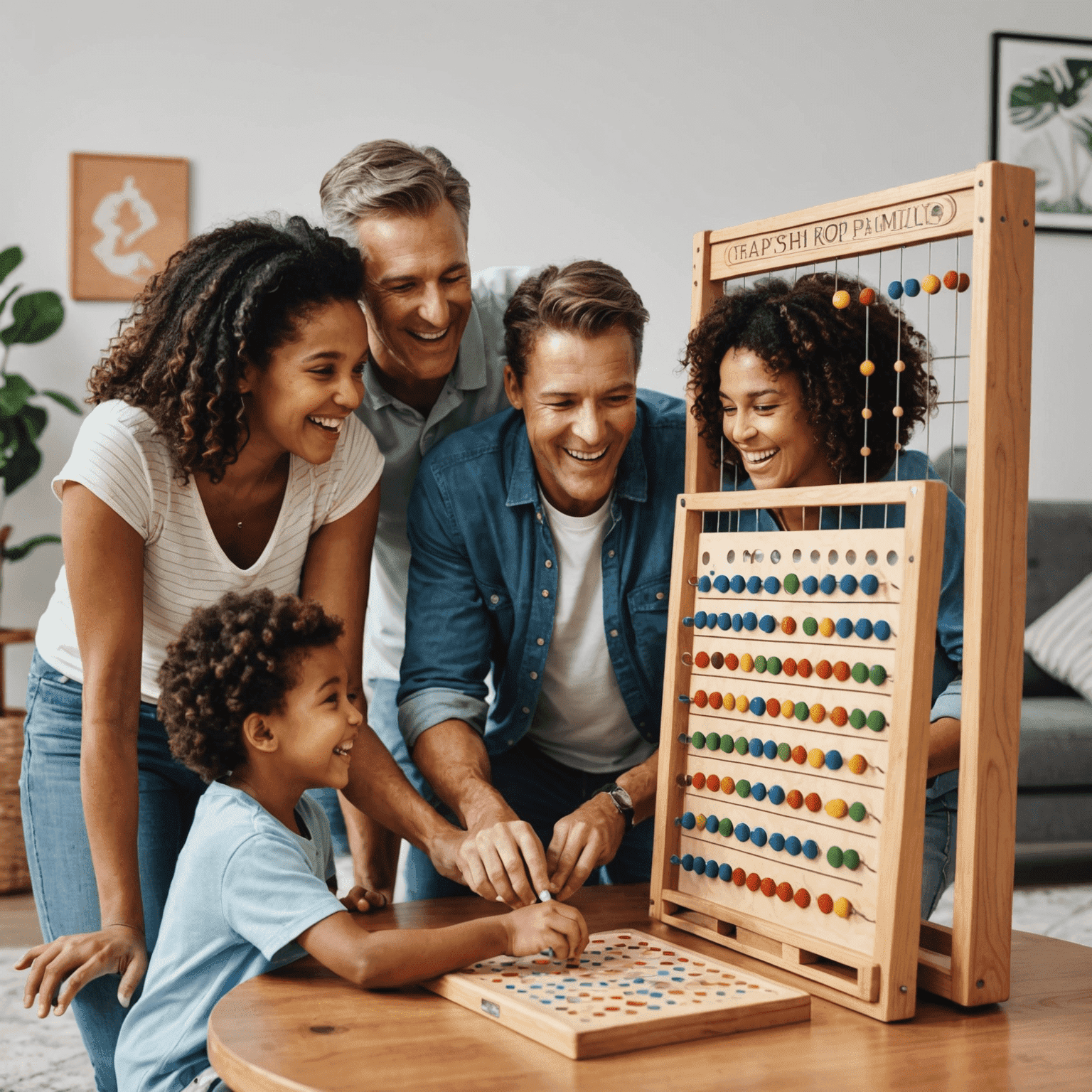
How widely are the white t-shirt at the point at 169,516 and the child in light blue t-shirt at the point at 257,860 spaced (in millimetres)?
112

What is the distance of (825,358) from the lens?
4.91ft

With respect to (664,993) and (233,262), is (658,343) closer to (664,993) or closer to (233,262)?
(233,262)

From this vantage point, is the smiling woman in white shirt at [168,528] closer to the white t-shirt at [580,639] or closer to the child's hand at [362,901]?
the child's hand at [362,901]

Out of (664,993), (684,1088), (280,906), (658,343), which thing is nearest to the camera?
(684,1088)

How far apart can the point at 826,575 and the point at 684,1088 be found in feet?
1.78

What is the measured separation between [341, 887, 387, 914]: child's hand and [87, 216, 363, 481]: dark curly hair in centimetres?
56

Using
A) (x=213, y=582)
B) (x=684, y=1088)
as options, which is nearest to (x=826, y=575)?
(x=684, y=1088)

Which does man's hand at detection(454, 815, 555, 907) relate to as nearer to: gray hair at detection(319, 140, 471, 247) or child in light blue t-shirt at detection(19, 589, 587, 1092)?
child in light blue t-shirt at detection(19, 589, 587, 1092)

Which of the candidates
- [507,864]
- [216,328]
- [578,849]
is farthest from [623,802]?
[216,328]

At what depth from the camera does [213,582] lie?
1.67 meters

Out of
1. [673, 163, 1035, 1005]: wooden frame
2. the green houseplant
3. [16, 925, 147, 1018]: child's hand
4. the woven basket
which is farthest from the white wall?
[673, 163, 1035, 1005]: wooden frame

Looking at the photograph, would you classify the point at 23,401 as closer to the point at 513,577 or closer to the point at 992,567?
the point at 513,577

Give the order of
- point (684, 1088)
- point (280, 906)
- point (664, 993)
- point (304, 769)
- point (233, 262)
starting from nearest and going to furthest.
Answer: point (684, 1088) → point (664, 993) → point (280, 906) → point (304, 769) → point (233, 262)

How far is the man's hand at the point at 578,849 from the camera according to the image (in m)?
1.43
